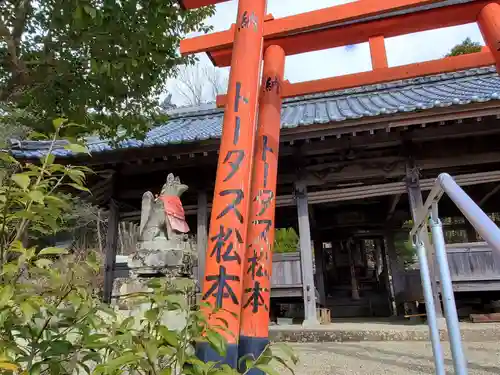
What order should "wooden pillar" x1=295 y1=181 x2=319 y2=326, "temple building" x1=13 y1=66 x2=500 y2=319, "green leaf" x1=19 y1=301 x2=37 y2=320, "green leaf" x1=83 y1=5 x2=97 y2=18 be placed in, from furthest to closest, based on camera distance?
"wooden pillar" x1=295 y1=181 x2=319 y2=326, "temple building" x1=13 y1=66 x2=500 y2=319, "green leaf" x1=83 y1=5 x2=97 y2=18, "green leaf" x1=19 y1=301 x2=37 y2=320

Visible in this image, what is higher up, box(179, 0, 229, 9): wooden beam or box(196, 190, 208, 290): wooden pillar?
box(179, 0, 229, 9): wooden beam

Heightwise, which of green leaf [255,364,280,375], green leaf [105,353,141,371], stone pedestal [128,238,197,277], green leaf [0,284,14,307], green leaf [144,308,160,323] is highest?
stone pedestal [128,238,197,277]

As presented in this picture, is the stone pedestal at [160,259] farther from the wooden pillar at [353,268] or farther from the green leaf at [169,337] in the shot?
the wooden pillar at [353,268]

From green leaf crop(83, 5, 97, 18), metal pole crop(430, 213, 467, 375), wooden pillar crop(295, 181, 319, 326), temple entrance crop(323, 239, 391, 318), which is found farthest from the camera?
temple entrance crop(323, 239, 391, 318)

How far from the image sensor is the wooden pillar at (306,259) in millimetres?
5910

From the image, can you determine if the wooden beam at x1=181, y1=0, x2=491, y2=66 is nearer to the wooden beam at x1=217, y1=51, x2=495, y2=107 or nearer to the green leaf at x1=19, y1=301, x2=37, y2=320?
the wooden beam at x1=217, y1=51, x2=495, y2=107

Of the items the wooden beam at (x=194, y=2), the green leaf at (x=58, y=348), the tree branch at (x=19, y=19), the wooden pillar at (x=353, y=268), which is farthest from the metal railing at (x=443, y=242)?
the wooden pillar at (x=353, y=268)

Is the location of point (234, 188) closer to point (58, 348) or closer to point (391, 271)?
point (58, 348)

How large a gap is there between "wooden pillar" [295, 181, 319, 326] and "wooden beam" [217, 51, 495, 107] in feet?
12.1

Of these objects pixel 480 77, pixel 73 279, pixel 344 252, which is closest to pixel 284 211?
pixel 344 252

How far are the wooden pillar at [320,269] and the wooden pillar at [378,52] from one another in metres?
7.62

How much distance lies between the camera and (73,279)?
978mm

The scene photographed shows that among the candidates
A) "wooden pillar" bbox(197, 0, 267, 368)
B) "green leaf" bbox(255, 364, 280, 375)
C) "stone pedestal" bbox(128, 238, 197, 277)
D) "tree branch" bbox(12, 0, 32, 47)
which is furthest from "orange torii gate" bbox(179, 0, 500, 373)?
"stone pedestal" bbox(128, 238, 197, 277)

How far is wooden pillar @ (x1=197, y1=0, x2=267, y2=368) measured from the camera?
1.81 meters
